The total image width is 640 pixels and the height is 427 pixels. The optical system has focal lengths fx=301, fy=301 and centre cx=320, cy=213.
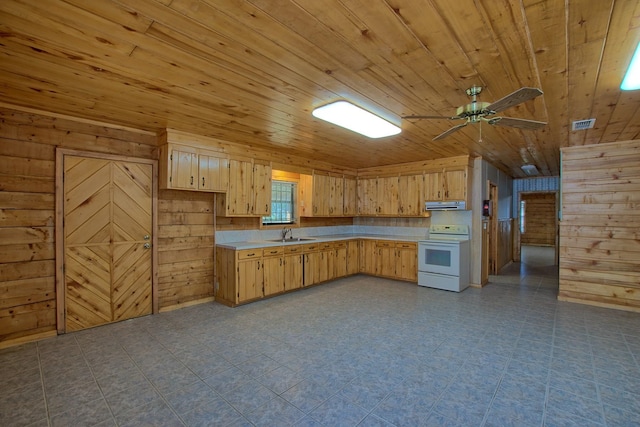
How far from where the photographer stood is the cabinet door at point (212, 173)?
439 cm

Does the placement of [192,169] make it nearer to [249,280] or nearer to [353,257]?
[249,280]

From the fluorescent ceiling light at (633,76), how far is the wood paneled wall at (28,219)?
209 inches

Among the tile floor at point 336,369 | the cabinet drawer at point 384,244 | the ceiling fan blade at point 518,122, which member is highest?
the ceiling fan blade at point 518,122

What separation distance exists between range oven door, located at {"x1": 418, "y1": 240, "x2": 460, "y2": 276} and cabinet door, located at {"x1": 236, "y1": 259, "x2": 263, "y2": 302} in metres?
3.07

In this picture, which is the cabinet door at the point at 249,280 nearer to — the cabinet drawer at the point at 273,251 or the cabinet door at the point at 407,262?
the cabinet drawer at the point at 273,251

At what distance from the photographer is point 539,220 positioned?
43.3 ft

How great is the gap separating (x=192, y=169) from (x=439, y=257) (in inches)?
175

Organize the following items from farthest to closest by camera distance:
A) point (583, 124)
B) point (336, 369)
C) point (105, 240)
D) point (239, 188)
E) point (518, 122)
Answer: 1. point (239, 188)
2. point (105, 240)
3. point (583, 124)
4. point (336, 369)
5. point (518, 122)

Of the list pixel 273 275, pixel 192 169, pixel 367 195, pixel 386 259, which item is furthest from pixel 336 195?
pixel 192 169

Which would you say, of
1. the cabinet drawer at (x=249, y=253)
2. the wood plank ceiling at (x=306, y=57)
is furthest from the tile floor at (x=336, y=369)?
the wood plank ceiling at (x=306, y=57)

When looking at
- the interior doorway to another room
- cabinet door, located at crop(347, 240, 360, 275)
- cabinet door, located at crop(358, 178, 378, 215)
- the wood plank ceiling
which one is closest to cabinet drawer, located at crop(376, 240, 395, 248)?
cabinet door, located at crop(347, 240, 360, 275)

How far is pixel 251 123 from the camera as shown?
3705 millimetres

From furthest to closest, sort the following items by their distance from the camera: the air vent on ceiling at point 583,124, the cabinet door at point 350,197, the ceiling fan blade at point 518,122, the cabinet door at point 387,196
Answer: the cabinet door at point 350,197
the cabinet door at point 387,196
the air vent on ceiling at point 583,124
the ceiling fan blade at point 518,122

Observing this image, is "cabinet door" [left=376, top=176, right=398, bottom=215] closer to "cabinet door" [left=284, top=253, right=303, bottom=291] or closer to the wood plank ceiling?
"cabinet door" [left=284, top=253, right=303, bottom=291]
